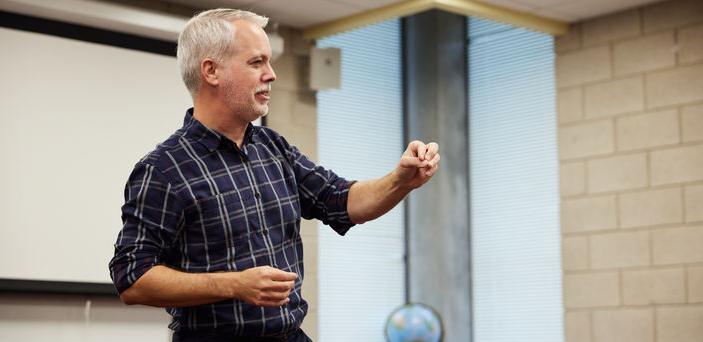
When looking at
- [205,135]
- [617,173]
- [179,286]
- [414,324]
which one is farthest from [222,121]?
[414,324]

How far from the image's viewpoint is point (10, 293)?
14.7ft

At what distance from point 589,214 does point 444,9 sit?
4.27 feet

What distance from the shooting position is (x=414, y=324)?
5.54m

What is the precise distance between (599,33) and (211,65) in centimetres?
366

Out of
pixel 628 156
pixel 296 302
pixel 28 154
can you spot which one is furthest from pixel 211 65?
pixel 628 156

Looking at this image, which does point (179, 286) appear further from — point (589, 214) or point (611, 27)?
point (611, 27)

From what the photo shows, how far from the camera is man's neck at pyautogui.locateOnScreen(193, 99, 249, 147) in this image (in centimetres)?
208

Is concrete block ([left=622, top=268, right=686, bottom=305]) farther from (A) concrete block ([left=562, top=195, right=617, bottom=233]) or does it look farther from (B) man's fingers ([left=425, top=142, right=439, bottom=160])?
(B) man's fingers ([left=425, top=142, right=439, bottom=160])

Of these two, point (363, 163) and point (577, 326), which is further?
point (363, 163)

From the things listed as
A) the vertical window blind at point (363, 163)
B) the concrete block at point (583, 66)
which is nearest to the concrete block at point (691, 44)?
the concrete block at point (583, 66)

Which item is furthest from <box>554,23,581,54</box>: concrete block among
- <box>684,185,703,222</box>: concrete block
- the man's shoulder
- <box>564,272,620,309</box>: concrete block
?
the man's shoulder

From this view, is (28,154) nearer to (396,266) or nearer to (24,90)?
(24,90)

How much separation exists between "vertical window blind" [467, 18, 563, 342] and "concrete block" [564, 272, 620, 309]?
0.23 metres

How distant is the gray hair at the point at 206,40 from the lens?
2.08 metres
